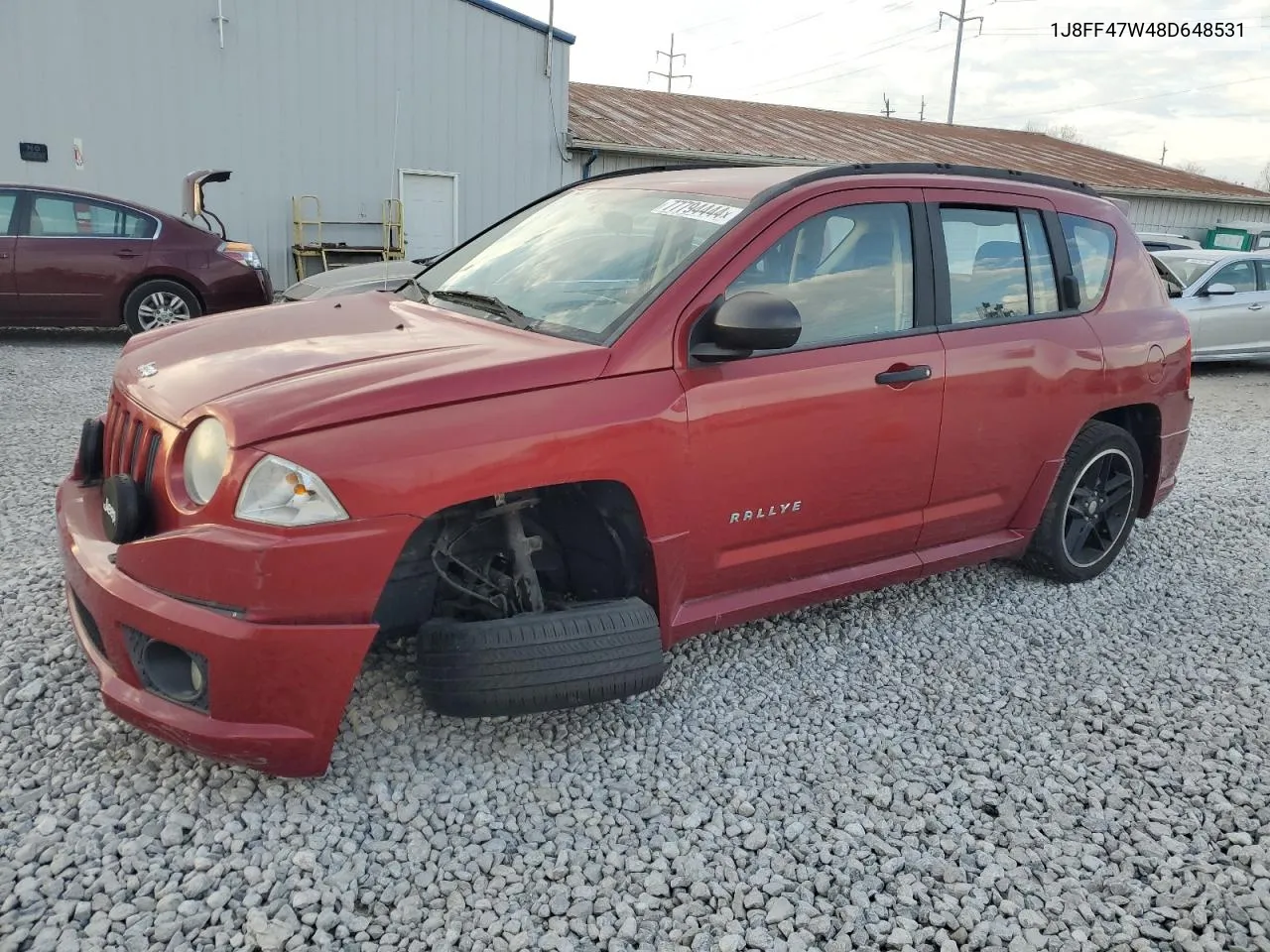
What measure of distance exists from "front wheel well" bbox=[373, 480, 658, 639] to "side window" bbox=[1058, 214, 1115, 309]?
2479mm

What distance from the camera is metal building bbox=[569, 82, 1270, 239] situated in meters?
18.1

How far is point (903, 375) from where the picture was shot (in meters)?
3.40

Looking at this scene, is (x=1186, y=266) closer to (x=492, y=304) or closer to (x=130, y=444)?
(x=492, y=304)

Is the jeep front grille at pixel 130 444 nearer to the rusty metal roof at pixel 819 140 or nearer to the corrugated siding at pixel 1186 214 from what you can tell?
the rusty metal roof at pixel 819 140

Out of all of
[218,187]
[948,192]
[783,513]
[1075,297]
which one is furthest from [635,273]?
[218,187]

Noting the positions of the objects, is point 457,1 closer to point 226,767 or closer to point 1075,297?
point 1075,297

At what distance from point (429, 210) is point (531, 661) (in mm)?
14084

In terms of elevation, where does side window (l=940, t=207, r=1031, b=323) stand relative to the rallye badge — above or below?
above

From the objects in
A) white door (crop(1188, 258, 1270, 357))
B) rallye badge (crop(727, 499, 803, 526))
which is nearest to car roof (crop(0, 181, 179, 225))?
rallye badge (crop(727, 499, 803, 526))

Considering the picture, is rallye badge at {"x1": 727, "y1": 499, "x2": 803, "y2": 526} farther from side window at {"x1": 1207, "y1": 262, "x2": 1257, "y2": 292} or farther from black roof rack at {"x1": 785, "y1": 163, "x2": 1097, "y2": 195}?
side window at {"x1": 1207, "y1": 262, "x2": 1257, "y2": 292}

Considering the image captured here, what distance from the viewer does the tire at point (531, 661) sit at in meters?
2.68

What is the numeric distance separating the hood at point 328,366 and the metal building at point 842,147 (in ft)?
46.7

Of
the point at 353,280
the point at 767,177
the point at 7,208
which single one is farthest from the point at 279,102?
the point at 767,177

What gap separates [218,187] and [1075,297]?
13.2 meters
